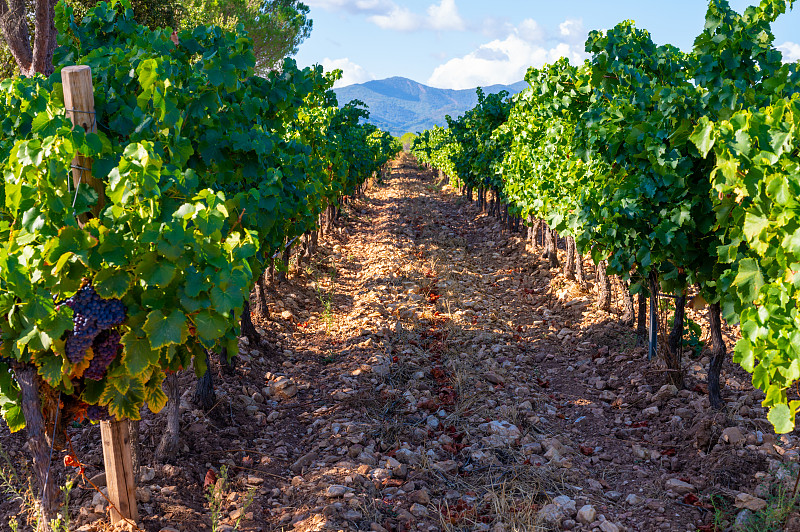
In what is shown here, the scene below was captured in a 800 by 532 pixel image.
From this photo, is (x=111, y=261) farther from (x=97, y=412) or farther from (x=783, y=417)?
(x=783, y=417)

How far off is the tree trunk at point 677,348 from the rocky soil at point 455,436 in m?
0.17

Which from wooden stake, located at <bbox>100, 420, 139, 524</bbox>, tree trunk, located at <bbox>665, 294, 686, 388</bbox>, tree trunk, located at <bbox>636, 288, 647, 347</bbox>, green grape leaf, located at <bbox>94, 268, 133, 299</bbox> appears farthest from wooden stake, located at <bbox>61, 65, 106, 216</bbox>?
tree trunk, located at <bbox>636, 288, 647, 347</bbox>

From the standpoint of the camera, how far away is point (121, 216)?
277 centimetres

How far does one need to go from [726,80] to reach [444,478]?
3.86 metres

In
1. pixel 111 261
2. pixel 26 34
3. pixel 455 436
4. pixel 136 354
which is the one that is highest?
pixel 26 34

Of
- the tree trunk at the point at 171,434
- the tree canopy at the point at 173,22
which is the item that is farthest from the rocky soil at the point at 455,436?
the tree canopy at the point at 173,22

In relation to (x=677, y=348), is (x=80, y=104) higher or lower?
higher

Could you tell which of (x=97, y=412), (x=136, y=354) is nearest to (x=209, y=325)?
(x=136, y=354)

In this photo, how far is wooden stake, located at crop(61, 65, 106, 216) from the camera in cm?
308

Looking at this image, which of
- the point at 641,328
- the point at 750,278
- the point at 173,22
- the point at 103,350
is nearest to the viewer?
the point at 103,350

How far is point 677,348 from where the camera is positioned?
5984mm

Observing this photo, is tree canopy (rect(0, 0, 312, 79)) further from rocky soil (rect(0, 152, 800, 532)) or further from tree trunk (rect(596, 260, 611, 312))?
tree trunk (rect(596, 260, 611, 312))

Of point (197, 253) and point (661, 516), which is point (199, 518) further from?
point (661, 516)

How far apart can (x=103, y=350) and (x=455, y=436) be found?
322 cm
